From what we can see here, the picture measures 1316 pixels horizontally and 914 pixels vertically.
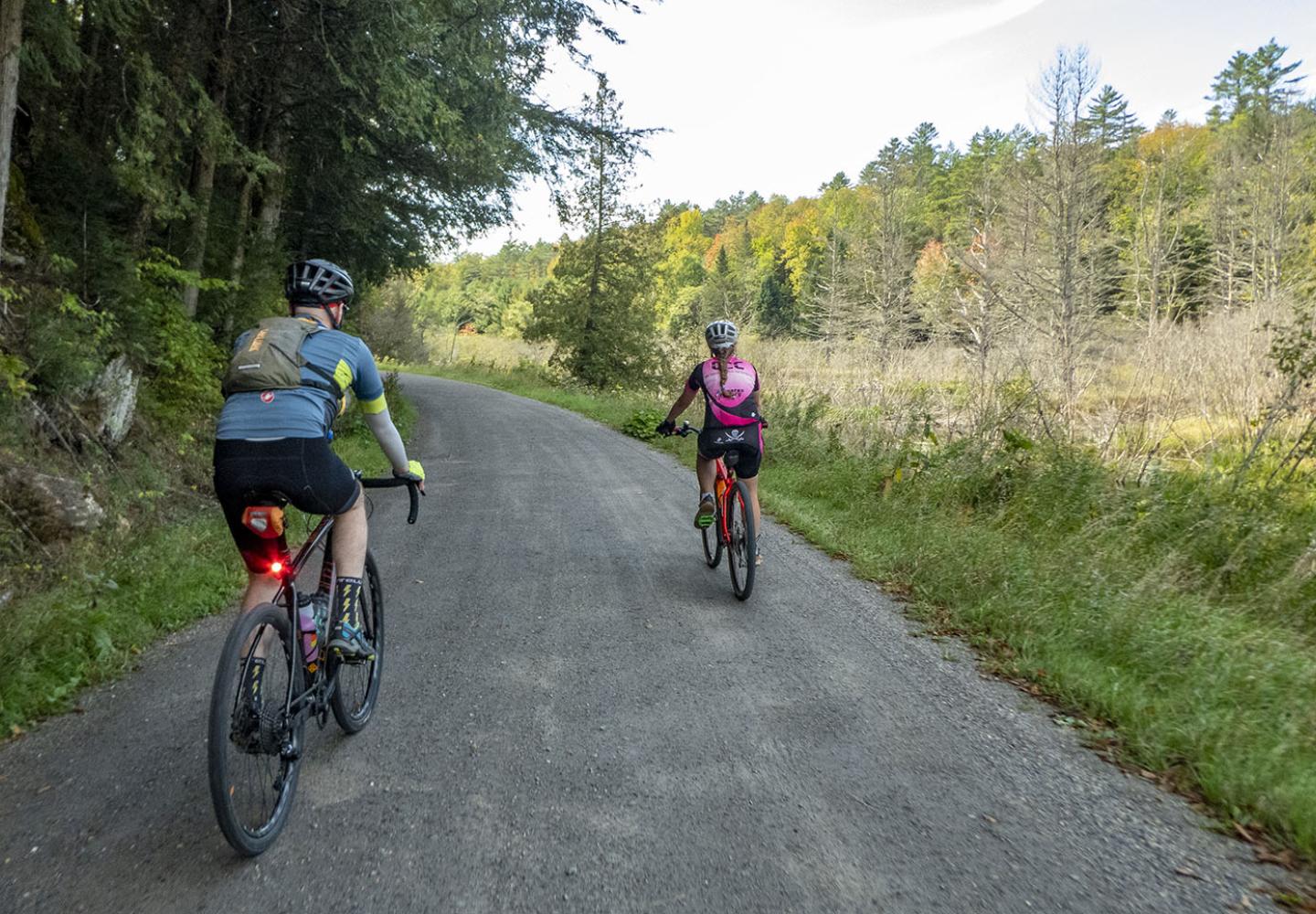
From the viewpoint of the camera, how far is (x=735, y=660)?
4.27 meters

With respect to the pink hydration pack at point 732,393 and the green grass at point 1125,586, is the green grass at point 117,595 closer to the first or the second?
the pink hydration pack at point 732,393

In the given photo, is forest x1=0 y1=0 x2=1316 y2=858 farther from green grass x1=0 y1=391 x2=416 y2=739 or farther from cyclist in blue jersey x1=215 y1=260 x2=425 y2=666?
cyclist in blue jersey x1=215 y1=260 x2=425 y2=666

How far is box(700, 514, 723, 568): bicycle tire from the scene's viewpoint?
19.8ft

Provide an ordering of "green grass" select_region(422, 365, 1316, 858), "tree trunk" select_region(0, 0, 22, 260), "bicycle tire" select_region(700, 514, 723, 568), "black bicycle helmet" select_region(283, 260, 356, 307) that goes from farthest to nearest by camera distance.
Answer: "bicycle tire" select_region(700, 514, 723, 568) < "tree trunk" select_region(0, 0, 22, 260) < "green grass" select_region(422, 365, 1316, 858) < "black bicycle helmet" select_region(283, 260, 356, 307)

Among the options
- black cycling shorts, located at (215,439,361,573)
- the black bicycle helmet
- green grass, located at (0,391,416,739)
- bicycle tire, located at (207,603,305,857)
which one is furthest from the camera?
green grass, located at (0,391,416,739)

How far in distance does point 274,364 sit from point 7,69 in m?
4.66

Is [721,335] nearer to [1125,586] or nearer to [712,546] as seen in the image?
[712,546]

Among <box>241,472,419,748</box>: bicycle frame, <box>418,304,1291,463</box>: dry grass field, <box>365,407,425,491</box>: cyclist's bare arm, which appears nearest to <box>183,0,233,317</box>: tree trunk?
<box>365,407,425,491</box>: cyclist's bare arm

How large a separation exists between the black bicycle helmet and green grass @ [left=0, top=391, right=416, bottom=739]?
2.30 metres

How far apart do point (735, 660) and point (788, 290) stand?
69.2 meters

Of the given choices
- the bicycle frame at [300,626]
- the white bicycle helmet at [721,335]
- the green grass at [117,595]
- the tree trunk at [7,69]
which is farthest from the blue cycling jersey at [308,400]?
the tree trunk at [7,69]

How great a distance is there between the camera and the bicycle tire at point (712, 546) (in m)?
6.04

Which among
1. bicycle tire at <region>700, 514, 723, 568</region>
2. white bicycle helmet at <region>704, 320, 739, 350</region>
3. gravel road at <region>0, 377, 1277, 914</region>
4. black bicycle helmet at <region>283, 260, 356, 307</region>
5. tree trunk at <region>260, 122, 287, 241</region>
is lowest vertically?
gravel road at <region>0, 377, 1277, 914</region>

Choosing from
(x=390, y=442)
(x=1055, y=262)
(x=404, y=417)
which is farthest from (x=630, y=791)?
(x=1055, y=262)
